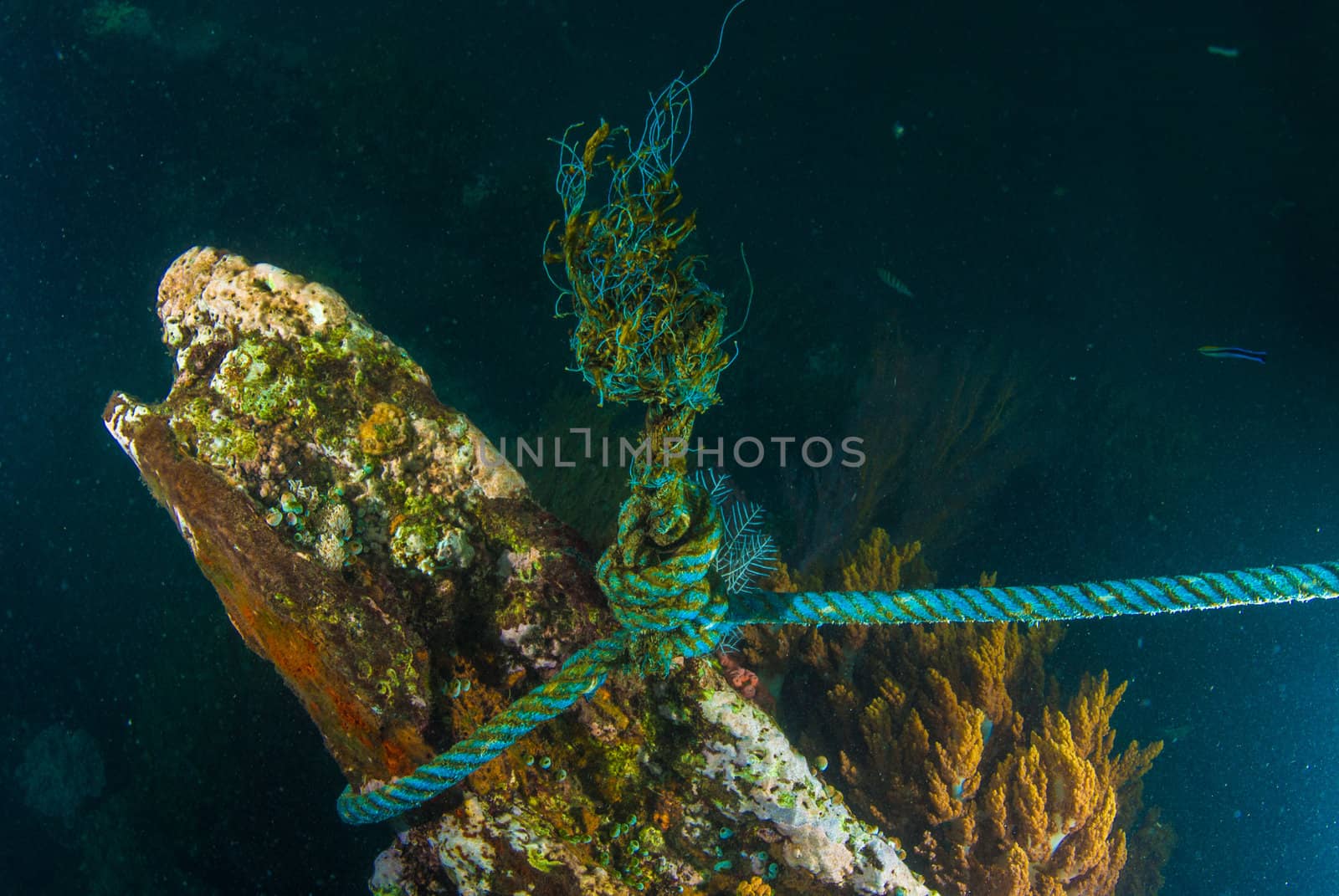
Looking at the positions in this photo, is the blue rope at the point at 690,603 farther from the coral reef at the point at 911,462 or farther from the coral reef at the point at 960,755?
the coral reef at the point at 911,462

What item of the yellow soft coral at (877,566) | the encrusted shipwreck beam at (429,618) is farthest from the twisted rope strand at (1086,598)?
the yellow soft coral at (877,566)

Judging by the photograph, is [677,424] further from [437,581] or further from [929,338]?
[929,338]

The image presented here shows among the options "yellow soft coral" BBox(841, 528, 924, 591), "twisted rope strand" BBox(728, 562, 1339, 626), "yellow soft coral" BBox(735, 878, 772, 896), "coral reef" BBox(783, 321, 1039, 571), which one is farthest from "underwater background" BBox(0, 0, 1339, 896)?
"twisted rope strand" BBox(728, 562, 1339, 626)

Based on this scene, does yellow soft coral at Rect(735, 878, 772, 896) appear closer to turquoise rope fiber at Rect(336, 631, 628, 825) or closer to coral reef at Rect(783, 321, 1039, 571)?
turquoise rope fiber at Rect(336, 631, 628, 825)

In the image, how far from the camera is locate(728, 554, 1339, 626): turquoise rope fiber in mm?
1832

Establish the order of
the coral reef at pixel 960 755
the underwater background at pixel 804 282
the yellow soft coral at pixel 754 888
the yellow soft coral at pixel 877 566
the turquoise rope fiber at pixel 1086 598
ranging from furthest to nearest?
1. the underwater background at pixel 804 282
2. the yellow soft coral at pixel 877 566
3. the coral reef at pixel 960 755
4. the yellow soft coral at pixel 754 888
5. the turquoise rope fiber at pixel 1086 598

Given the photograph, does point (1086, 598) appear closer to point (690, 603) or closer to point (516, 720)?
point (690, 603)

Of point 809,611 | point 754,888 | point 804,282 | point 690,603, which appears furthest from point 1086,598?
point 804,282

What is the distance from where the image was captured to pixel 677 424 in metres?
1.62

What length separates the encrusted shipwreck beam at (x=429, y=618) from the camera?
6.15ft

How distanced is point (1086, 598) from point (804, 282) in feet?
24.9

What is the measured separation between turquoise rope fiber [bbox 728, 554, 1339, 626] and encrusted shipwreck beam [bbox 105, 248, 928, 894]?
1.88 feet

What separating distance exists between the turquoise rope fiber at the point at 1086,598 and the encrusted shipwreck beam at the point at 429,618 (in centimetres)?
57

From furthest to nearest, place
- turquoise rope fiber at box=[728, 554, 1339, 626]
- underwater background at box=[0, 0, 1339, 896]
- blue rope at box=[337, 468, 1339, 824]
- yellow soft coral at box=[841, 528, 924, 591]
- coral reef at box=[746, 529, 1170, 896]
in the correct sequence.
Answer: underwater background at box=[0, 0, 1339, 896] → yellow soft coral at box=[841, 528, 924, 591] → coral reef at box=[746, 529, 1170, 896] → turquoise rope fiber at box=[728, 554, 1339, 626] → blue rope at box=[337, 468, 1339, 824]
